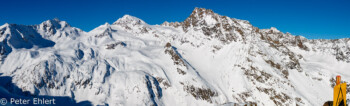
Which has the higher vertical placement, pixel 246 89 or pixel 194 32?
pixel 194 32

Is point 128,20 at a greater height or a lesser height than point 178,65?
greater

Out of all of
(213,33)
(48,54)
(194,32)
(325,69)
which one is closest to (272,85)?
(325,69)

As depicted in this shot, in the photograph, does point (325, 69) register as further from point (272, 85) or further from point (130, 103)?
point (130, 103)

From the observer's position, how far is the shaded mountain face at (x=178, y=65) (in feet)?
211

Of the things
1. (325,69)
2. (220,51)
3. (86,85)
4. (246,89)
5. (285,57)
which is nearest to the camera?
(86,85)

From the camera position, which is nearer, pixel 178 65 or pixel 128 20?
pixel 178 65

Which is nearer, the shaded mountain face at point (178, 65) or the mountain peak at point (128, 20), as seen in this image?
the shaded mountain face at point (178, 65)

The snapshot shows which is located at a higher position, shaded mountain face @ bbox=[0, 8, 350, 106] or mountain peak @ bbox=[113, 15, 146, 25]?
mountain peak @ bbox=[113, 15, 146, 25]

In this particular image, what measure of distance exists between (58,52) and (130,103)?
36.0 meters

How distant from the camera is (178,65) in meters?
75.6

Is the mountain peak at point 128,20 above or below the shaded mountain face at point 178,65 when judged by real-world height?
above

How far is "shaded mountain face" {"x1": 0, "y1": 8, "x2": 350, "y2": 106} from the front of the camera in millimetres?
64438

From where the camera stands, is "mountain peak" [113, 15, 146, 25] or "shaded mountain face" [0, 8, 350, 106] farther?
"mountain peak" [113, 15, 146, 25]

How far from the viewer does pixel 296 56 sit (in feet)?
281
